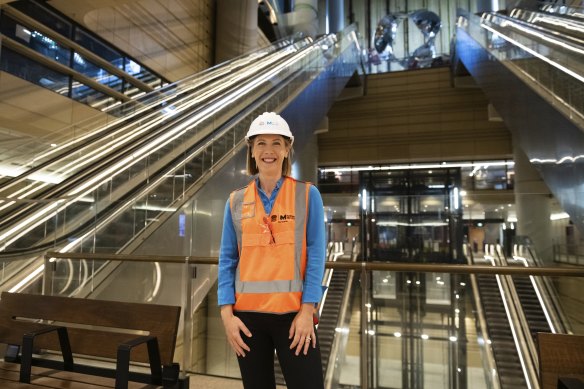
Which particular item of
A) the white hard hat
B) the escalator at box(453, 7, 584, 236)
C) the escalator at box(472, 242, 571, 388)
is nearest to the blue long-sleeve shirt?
the white hard hat

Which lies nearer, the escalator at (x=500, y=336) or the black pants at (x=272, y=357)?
the black pants at (x=272, y=357)

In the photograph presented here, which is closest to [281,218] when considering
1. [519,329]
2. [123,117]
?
[519,329]

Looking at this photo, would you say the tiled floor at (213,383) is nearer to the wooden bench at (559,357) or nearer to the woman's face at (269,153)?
the wooden bench at (559,357)

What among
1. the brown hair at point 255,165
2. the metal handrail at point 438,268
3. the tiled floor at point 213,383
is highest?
the brown hair at point 255,165

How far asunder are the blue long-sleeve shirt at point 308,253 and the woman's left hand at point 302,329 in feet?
0.11

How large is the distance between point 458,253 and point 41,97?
8088 millimetres

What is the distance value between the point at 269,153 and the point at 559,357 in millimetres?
1389

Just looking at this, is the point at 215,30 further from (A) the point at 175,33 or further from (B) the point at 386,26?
(B) the point at 386,26

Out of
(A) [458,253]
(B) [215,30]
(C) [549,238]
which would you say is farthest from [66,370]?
(B) [215,30]

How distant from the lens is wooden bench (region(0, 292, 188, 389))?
6.48 feet

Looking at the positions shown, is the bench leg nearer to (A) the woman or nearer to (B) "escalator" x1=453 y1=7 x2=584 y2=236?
(A) the woman

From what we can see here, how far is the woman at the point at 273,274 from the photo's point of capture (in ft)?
4.80

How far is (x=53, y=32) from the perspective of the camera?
8.59m

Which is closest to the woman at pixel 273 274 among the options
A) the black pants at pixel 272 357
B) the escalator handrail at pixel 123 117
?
the black pants at pixel 272 357
